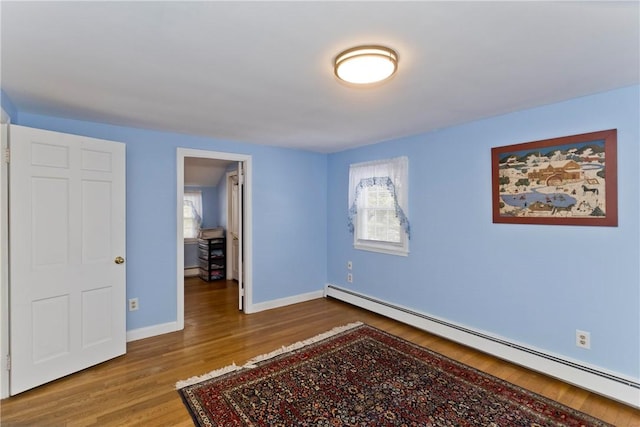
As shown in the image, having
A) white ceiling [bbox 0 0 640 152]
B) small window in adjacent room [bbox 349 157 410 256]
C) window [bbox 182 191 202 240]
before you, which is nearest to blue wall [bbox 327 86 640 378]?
small window in adjacent room [bbox 349 157 410 256]

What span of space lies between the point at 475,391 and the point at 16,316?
3.53 metres

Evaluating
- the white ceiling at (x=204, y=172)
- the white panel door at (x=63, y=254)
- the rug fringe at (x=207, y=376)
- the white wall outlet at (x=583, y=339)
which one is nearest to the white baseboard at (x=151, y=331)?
the white panel door at (x=63, y=254)

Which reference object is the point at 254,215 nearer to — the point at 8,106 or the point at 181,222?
the point at 181,222

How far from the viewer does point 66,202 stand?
8.38ft

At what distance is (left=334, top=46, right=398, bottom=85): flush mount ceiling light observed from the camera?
164 cm

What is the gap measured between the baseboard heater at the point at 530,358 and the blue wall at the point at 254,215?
142 cm

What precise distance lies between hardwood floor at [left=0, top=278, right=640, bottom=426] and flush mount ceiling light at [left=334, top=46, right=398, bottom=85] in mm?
2449

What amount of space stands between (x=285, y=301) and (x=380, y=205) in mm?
1959

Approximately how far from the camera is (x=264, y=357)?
287 cm

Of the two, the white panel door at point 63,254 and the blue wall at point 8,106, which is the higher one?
the blue wall at point 8,106

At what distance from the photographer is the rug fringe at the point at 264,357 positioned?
97.7 inches

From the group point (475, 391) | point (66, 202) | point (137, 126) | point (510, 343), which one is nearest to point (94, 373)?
point (66, 202)

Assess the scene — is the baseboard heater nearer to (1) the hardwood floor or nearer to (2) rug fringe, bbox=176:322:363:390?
(1) the hardwood floor

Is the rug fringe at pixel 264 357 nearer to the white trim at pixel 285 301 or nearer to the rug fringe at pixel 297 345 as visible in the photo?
the rug fringe at pixel 297 345
